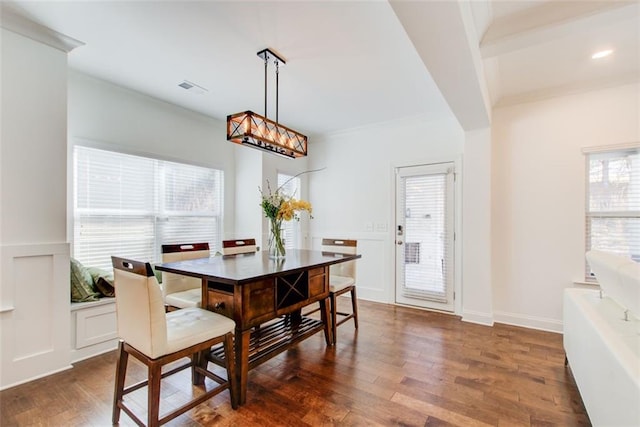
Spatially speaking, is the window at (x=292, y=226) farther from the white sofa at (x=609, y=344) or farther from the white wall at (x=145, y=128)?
the white sofa at (x=609, y=344)

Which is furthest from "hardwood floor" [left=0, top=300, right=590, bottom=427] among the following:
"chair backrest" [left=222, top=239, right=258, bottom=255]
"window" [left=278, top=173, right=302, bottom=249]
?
"window" [left=278, top=173, right=302, bottom=249]

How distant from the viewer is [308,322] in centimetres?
298

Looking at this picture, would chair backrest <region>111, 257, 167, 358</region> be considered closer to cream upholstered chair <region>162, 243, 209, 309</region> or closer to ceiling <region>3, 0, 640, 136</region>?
cream upholstered chair <region>162, 243, 209, 309</region>

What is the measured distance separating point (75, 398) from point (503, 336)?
3.82 m

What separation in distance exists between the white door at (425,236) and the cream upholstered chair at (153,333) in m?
3.00

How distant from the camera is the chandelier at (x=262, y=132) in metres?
2.40

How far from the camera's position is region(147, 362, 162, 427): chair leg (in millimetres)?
1573

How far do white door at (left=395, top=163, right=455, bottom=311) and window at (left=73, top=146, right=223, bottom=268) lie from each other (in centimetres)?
271

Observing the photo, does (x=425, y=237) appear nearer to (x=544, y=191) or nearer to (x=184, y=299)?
(x=544, y=191)

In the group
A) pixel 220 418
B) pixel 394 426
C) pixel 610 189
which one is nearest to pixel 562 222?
pixel 610 189

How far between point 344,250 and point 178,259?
5.71 feet

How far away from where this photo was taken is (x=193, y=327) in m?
1.81

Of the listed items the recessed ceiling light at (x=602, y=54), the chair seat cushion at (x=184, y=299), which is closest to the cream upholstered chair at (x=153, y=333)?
the chair seat cushion at (x=184, y=299)

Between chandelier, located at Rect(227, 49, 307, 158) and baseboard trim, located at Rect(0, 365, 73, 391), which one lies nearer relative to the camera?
baseboard trim, located at Rect(0, 365, 73, 391)
